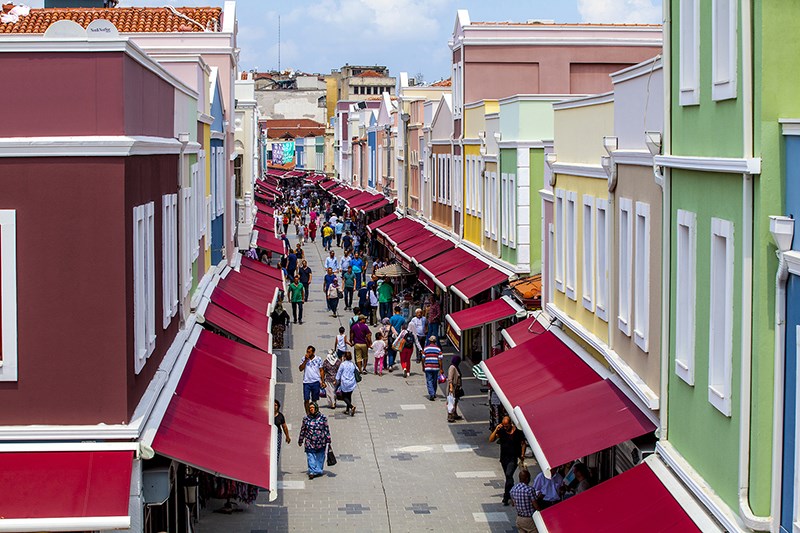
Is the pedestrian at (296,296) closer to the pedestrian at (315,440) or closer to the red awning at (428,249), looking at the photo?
the red awning at (428,249)

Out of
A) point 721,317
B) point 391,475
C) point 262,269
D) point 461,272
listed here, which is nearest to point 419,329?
point 461,272

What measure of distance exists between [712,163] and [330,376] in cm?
1645

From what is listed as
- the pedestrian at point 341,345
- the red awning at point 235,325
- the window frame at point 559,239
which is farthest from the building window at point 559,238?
the pedestrian at point 341,345

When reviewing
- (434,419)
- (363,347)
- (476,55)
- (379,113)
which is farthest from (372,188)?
(434,419)

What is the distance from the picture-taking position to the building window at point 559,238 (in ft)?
66.0

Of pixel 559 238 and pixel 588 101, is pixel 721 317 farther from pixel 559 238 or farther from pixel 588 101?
pixel 559 238

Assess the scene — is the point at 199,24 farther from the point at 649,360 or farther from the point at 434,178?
the point at 649,360

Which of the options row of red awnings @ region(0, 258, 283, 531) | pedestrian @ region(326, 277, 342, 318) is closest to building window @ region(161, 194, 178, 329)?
row of red awnings @ region(0, 258, 283, 531)

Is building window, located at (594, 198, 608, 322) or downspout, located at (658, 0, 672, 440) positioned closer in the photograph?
downspout, located at (658, 0, 672, 440)

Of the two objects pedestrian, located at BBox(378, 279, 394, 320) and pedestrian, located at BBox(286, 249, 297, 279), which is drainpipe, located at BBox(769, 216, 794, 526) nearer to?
pedestrian, located at BBox(378, 279, 394, 320)

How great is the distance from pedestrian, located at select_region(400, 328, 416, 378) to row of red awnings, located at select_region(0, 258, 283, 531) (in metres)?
8.51

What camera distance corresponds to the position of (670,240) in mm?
12250

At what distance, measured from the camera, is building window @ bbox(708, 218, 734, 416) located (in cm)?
1009

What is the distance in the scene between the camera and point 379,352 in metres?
29.6
